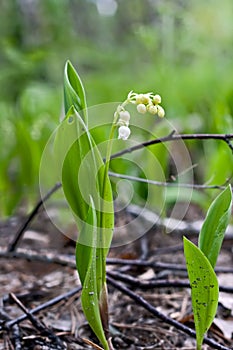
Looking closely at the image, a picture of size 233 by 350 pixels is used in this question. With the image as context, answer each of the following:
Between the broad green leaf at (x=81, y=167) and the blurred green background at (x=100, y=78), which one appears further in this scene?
the blurred green background at (x=100, y=78)

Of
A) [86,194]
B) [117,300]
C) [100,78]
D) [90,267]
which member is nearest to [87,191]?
[86,194]

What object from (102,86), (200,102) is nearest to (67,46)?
(102,86)

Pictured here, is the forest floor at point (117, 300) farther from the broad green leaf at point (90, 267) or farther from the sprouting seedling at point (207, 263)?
the broad green leaf at point (90, 267)

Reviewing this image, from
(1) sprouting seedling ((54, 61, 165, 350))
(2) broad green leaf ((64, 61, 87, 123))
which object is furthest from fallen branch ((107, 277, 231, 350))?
(2) broad green leaf ((64, 61, 87, 123))

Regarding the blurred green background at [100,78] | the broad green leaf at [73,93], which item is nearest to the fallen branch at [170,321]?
the broad green leaf at [73,93]

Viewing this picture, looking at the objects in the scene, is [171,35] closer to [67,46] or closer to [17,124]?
[67,46]

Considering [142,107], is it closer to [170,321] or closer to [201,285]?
[201,285]

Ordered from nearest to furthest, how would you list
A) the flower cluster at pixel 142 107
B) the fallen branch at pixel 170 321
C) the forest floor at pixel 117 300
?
the flower cluster at pixel 142 107, the fallen branch at pixel 170 321, the forest floor at pixel 117 300
